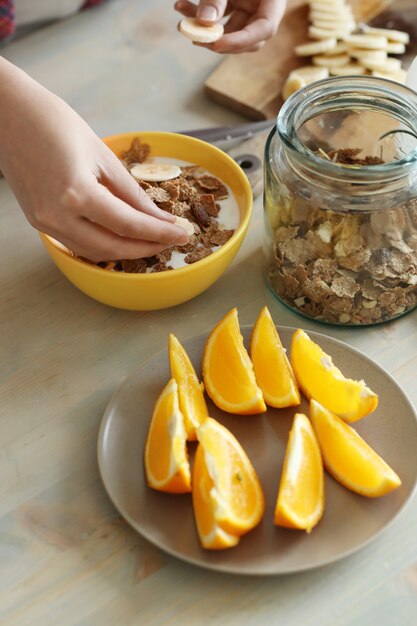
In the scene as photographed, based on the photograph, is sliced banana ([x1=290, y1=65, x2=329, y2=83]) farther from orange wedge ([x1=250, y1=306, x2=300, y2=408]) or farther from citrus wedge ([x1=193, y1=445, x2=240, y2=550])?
citrus wedge ([x1=193, y1=445, x2=240, y2=550])

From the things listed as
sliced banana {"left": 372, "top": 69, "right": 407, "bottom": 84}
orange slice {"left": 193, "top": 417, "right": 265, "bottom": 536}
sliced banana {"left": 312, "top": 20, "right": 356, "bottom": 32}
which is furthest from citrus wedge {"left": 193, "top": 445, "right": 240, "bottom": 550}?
sliced banana {"left": 312, "top": 20, "right": 356, "bottom": 32}

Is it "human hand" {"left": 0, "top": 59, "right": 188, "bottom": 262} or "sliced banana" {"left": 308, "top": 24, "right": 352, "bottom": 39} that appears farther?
"sliced banana" {"left": 308, "top": 24, "right": 352, "bottom": 39}

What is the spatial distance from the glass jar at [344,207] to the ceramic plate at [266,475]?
8 cm

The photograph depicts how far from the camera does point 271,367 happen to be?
1.03 m

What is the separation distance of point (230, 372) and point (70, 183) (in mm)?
312

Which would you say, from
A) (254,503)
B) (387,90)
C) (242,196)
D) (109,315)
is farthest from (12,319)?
(387,90)

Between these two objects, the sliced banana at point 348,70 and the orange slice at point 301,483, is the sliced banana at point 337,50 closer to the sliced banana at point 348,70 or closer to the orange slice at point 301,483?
the sliced banana at point 348,70

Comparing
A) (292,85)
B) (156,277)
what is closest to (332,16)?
(292,85)

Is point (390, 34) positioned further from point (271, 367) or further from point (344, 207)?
point (271, 367)

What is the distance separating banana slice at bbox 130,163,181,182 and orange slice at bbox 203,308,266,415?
0.28m

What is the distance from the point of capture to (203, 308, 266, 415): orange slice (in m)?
0.99

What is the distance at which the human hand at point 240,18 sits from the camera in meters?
1.31

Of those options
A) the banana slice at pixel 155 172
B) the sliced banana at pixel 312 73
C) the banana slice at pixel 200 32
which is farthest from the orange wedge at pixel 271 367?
the sliced banana at pixel 312 73

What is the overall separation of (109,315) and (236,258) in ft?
0.74
